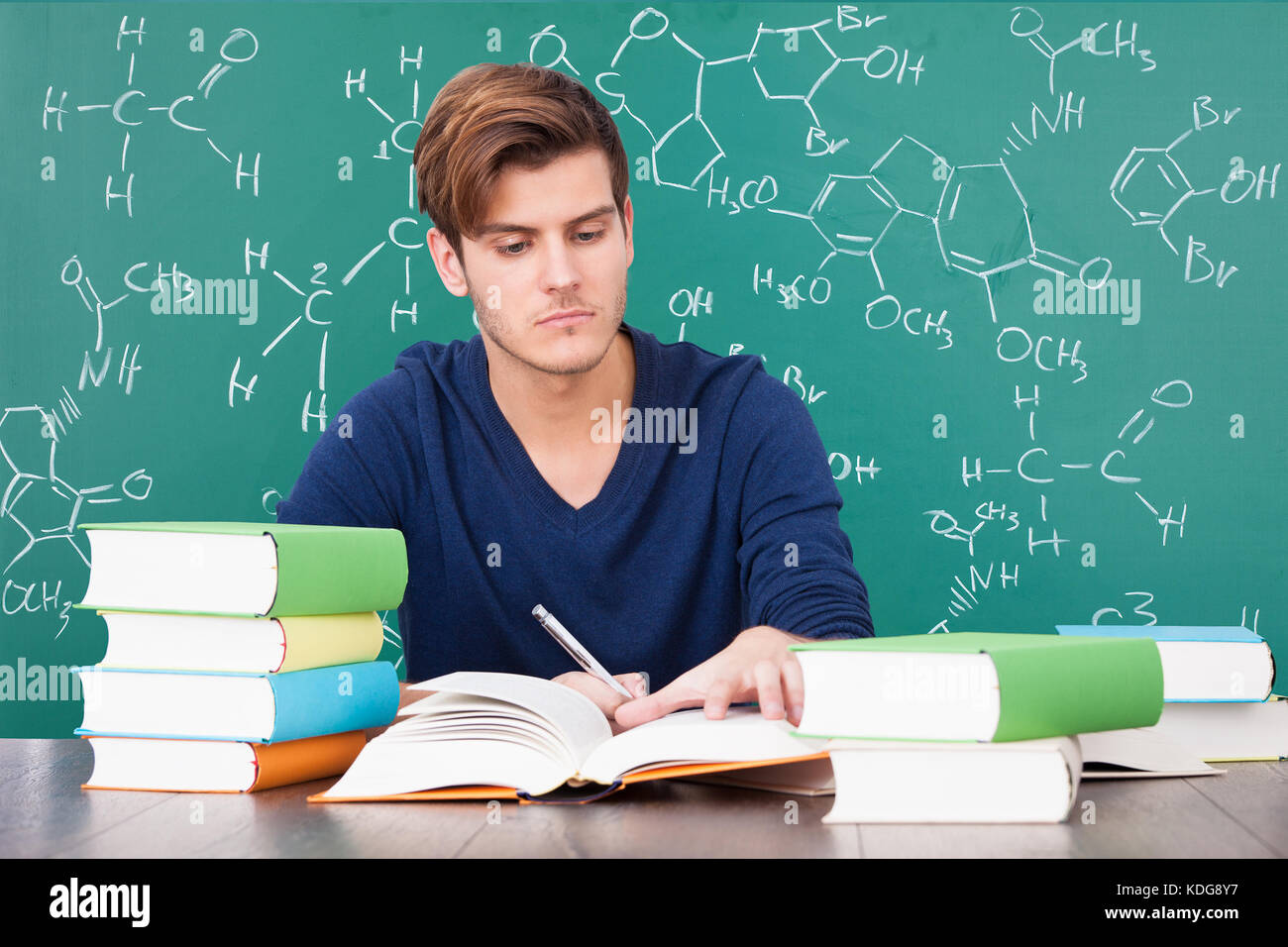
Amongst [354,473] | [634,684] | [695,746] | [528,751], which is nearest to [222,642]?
[528,751]

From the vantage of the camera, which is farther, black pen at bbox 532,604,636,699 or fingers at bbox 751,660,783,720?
black pen at bbox 532,604,636,699

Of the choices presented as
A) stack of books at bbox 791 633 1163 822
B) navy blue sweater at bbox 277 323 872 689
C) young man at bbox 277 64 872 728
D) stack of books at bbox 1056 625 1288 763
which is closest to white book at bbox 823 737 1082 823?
stack of books at bbox 791 633 1163 822

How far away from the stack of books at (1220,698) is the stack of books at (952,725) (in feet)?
0.86

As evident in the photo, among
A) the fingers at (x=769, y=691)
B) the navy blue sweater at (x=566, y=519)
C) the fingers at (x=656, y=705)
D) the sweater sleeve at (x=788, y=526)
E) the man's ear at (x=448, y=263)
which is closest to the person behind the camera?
the fingers at (x=769, y=691)

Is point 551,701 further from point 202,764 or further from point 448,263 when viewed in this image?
point 448,263

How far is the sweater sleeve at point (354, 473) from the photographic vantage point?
1.49m

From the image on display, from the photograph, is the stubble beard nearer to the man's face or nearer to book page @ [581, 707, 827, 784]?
the man's face

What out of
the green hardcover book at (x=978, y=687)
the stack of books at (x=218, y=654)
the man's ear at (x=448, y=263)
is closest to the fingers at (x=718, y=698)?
the green hardcover book at (x=978, y=687)

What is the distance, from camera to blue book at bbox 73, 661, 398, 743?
34.0 inches

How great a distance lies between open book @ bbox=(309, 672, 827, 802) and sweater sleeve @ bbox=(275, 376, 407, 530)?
0.64 metres

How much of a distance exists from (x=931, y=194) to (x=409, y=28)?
1385mm

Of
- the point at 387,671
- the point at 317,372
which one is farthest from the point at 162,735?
the point at 317,372

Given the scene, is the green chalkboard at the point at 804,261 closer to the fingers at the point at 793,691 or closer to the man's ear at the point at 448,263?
the man's ear at the point at 448,263

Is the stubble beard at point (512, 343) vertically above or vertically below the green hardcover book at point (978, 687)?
above
